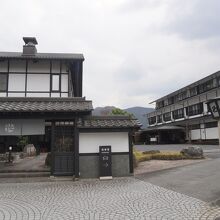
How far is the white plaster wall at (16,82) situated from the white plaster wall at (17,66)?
38 cm

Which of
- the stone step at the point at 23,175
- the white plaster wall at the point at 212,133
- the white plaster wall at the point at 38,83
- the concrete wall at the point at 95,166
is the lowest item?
the stone step at the point at 23,175

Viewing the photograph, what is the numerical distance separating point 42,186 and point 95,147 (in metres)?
3.37

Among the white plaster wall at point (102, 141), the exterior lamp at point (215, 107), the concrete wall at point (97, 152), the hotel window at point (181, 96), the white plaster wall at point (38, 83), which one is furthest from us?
the hotel window at point (181, 96)

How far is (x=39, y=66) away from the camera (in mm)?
18766

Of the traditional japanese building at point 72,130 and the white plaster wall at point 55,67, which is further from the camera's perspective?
the white plaster wall at point 55,67

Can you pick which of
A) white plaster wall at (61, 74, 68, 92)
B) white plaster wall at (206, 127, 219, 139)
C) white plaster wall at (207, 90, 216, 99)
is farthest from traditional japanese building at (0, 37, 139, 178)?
white plaster wall at (207, 90, 216, 99)

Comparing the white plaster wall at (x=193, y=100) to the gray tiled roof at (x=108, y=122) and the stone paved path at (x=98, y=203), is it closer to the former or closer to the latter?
the gray tiled roof at (x=108, y=122)

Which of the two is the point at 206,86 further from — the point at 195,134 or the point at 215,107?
the point at 215,107

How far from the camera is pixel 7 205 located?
871cm

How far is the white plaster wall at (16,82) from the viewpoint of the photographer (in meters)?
18.1

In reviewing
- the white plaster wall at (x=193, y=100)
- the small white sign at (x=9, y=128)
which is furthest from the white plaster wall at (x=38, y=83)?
the white plaster wall at (x=193, y=100)

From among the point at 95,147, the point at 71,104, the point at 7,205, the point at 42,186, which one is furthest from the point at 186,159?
the point at 7,205

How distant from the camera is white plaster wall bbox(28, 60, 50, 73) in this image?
61.3ft

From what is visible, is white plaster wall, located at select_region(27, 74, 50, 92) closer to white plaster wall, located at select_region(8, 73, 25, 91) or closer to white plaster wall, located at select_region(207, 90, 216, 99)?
white plaster wall, located at select_region(8, 73, 25, 91)
